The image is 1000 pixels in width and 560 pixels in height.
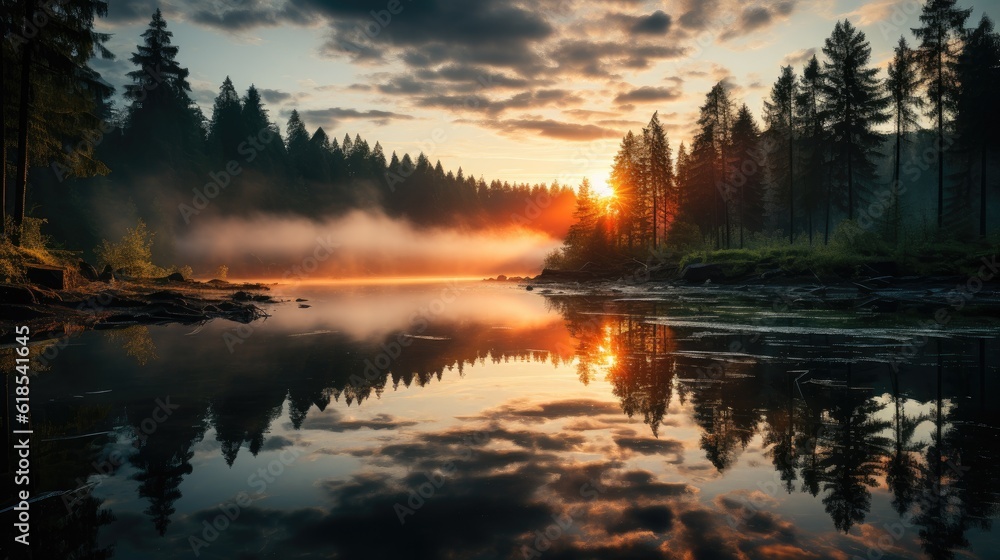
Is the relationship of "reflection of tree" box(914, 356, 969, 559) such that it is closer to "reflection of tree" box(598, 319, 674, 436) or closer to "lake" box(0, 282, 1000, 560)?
"lake" box(0, 282, 1000, 560)

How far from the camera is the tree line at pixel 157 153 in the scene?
25.9m

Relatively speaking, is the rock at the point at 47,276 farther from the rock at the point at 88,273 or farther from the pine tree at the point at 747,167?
the pine tree at the point at 747,167

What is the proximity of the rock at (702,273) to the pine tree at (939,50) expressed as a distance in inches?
648

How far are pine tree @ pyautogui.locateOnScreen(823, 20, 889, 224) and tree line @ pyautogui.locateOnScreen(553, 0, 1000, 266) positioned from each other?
0.34 feet

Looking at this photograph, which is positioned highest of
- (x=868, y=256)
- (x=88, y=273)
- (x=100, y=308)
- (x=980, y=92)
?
(x=980, y=92)

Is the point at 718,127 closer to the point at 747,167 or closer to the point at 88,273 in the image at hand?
the point at 747,167

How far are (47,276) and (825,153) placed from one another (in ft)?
221

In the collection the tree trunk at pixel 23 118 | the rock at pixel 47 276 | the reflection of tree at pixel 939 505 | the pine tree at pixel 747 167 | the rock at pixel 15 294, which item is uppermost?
the pine tree at pixel 747 167

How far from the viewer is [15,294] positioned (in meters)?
21.1

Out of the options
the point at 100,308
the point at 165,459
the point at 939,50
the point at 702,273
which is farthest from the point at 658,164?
the point at 165,459

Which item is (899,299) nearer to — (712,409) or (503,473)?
(712,409)

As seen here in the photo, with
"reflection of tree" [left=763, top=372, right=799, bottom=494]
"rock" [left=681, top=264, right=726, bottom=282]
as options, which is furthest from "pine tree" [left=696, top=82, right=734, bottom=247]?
"reflection of tree" [left=763, top=372, right=799, bottom=494]

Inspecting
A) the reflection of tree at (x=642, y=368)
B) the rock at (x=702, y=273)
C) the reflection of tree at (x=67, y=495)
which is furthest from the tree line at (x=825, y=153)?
the reflection of tree at (x=67, y=495)

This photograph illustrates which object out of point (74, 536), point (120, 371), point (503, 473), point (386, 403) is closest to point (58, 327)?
point (120, 371)
